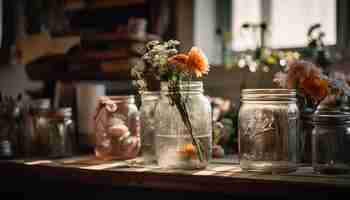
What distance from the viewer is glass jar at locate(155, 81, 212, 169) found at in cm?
136

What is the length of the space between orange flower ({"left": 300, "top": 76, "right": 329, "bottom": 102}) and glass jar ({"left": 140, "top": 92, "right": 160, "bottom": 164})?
1.35 ft

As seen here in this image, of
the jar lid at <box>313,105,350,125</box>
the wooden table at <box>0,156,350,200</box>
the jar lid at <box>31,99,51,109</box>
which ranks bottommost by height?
the wooden table at <box>0,156,350,200</box>

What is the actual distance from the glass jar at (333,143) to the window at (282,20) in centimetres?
124

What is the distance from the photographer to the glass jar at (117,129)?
1.61 metres

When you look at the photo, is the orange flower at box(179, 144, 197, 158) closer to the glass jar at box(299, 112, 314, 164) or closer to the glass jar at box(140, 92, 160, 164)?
the glass jar at box(140, 92, 160, 164)

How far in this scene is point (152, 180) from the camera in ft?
4.28

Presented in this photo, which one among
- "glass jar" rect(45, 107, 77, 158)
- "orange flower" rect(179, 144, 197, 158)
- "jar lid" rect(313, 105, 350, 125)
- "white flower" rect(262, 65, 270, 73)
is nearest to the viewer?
"jar lid" rect(313, 105, 350, 125)

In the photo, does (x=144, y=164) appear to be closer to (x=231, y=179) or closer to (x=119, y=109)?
(x=119, y=109)

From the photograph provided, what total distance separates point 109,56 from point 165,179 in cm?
143

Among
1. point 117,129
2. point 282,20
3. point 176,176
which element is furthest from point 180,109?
point 282,20

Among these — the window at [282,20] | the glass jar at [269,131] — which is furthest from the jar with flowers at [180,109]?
the window at [282,20]

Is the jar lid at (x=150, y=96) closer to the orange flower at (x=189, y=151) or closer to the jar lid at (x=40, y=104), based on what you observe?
the orange flower at (x=189, y=151)

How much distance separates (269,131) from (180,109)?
0.23 metres

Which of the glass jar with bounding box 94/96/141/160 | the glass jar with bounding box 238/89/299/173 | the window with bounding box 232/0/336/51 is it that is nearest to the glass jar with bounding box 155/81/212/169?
the glass jar with bounding box 238/89/299/173
